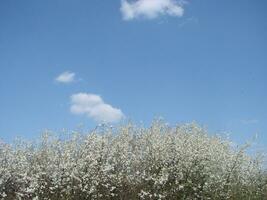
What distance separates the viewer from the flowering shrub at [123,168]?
53.1ft

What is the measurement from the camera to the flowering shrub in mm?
16181

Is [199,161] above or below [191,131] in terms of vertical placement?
below

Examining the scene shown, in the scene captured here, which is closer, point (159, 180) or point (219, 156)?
point (159, 180)

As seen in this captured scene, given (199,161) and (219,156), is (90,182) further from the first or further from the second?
(219,156)

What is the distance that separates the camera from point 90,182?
53.5 ft

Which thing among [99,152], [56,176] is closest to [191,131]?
[99,152]

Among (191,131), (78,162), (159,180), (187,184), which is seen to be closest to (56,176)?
(78,162)

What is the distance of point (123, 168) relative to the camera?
17062 mm

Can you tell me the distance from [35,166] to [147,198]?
3627 millimetres

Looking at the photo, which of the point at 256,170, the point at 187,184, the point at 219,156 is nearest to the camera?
the point at 187,184

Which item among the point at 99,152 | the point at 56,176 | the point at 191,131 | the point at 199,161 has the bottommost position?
the point at 56,176

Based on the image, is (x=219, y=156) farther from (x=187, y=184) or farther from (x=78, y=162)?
(x=78, y=162)

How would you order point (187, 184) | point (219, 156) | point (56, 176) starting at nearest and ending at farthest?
point (56, 176) → point (187, 184) → point (219, 156)

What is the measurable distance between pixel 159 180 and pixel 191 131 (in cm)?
379
